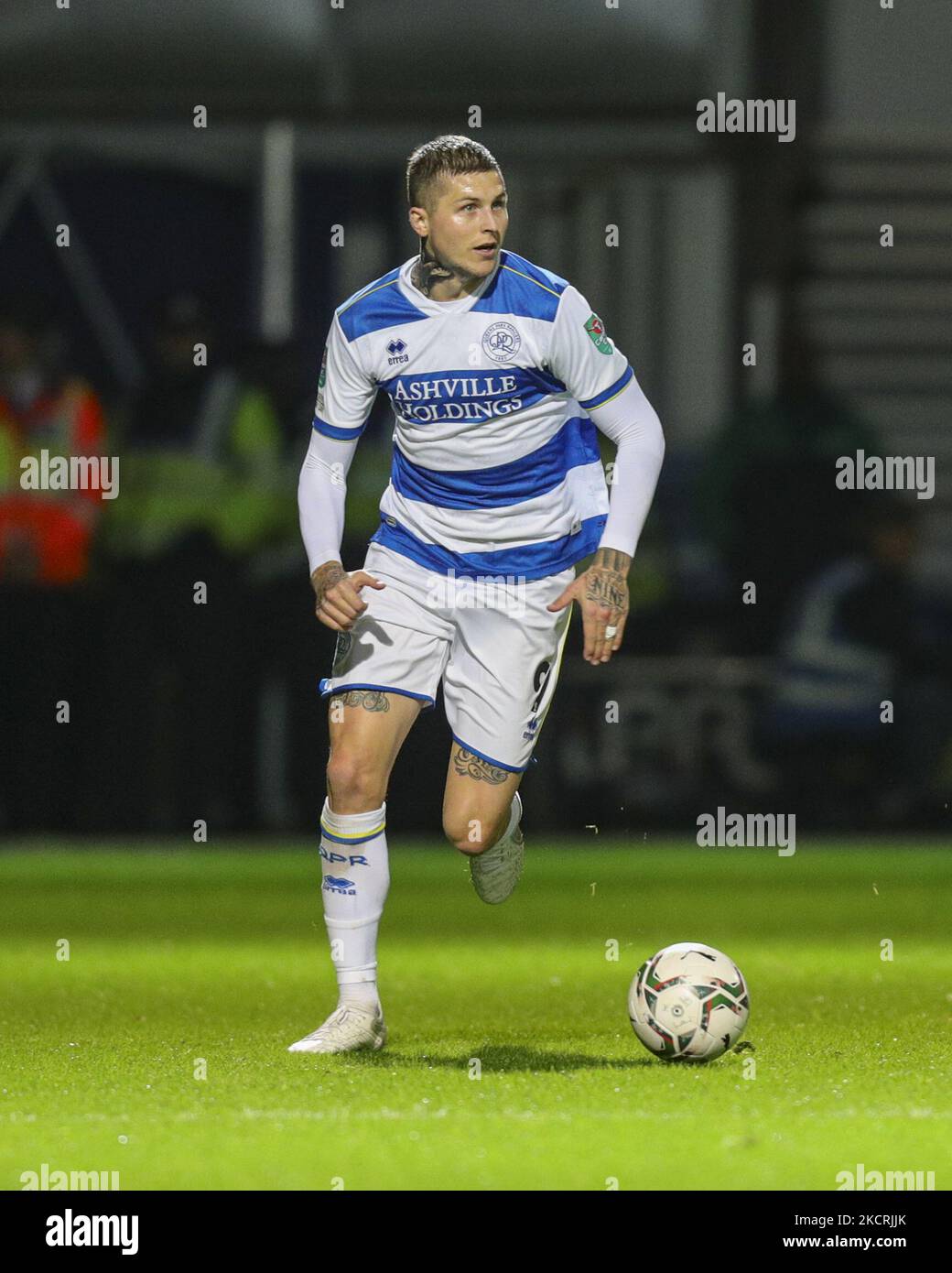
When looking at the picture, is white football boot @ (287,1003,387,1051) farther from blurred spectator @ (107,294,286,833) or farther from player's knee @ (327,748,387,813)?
blurred spectator @ (107,294,286,833)

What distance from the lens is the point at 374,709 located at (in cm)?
643

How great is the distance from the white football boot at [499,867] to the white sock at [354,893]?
2.13 ft

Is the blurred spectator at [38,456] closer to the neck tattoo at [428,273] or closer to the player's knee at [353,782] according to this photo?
the neck tattoo at [428,273]

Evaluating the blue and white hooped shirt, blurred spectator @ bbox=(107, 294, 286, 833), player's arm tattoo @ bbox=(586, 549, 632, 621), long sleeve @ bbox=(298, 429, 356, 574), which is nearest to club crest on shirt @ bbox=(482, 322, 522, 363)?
the blue and white hooped shirt

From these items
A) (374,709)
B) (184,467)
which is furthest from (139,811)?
(374,709)

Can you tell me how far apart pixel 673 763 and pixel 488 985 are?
531 centimetres

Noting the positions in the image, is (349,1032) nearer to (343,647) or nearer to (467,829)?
(467,829)

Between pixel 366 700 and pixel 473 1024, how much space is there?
1.37m

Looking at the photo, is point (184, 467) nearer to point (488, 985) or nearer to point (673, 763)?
point (673, 763)

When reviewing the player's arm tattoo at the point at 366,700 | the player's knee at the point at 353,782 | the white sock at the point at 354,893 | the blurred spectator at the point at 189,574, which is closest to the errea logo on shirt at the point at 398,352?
the player's arm tattoo at the point at 366,700

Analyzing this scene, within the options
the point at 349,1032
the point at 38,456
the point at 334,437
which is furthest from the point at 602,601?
the point at 38,456

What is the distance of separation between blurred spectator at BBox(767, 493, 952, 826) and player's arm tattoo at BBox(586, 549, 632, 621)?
733 centimetres

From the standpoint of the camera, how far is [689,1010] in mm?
6043
